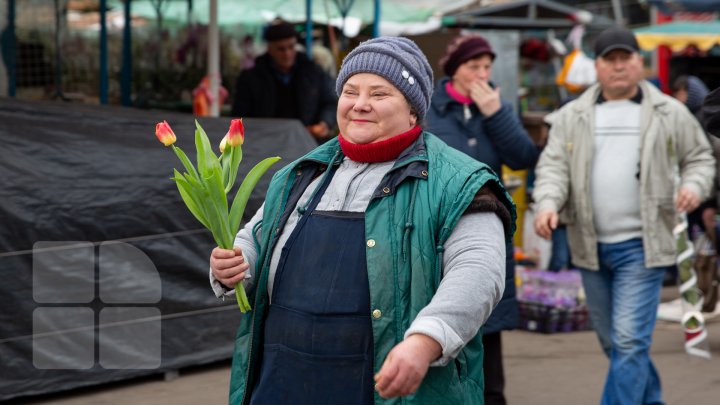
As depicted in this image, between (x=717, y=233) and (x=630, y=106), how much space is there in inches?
117

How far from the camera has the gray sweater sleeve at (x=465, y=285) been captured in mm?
2506

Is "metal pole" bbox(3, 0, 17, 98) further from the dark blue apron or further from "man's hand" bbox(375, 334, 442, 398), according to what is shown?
"man's hand" bbox(375, 334, 442, 398)

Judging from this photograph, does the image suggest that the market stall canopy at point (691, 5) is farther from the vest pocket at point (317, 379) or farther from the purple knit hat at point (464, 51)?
the vest pocket at point (317, 379)

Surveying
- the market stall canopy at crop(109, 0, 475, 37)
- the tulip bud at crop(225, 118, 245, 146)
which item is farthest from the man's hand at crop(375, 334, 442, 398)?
the market stall canopy at crop(109, 0, 475, 37)

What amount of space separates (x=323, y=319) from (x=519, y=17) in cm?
1123

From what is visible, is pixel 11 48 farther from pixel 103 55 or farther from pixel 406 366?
pixel 406 366

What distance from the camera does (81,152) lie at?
5.85 meters

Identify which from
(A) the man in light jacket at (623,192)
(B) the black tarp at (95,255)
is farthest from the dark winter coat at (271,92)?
(A) the man in light jacket at (623,192)

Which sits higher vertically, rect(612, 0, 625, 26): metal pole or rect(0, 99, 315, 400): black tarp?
rect(612, 0, 625, 26): metal pole

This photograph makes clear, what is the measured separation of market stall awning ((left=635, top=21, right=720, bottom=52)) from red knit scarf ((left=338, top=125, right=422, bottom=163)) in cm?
1171

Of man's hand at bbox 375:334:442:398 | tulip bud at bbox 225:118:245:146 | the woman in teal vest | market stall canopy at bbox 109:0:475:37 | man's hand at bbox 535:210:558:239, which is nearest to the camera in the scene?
→ man's hand at bbox 375:334:442:398

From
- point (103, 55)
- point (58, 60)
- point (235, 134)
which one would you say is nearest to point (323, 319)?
point (235, 134)

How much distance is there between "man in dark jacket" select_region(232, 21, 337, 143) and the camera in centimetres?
823

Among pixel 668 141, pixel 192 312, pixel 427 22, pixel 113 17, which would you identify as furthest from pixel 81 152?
pixel 427 22
